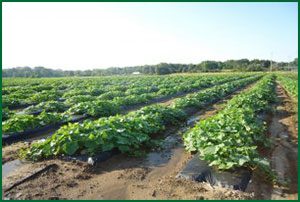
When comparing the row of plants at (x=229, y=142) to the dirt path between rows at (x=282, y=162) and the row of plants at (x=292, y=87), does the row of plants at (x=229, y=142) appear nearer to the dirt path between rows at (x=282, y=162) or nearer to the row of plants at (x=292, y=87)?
the dirt path between rows at (x=282, y=162)

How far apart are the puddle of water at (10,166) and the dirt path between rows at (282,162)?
14.6ft

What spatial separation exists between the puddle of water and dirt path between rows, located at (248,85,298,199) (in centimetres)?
444

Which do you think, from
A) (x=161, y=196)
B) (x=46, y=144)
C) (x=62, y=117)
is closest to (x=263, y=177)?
(x=161, y=196)

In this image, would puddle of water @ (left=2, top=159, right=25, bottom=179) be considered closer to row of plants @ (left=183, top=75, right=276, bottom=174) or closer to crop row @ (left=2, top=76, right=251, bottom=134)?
crop row @ (left=2, top=76, right=251, bottom=134)

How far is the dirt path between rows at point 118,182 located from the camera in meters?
4.76

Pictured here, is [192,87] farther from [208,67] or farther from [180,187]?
[208,67]

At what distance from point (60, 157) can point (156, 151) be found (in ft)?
7.23

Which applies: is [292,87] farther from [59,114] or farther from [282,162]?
[59,114]

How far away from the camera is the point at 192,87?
79.2 ft

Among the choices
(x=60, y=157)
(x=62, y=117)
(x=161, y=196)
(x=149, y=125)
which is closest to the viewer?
(x=161, y=196)

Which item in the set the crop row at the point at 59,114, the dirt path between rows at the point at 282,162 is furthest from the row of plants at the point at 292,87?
the crop row at the point at 59,114

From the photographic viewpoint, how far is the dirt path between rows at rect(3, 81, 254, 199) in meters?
4.76

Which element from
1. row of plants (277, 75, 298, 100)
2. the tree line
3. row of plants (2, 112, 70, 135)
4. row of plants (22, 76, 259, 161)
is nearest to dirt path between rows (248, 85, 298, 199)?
row of plants (22, 76, 259, 161)

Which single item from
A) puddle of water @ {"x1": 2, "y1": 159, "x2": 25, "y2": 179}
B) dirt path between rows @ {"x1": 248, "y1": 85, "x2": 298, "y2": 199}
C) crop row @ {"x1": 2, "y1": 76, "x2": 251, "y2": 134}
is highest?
crop row @ {"x1": 2, "y1": 76, "x2": 251, "y2": 134}
